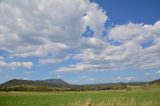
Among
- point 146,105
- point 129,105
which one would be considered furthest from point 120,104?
point 146,105

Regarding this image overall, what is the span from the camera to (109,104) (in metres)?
19.2

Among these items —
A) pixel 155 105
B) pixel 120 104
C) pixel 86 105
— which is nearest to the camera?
pixel 86 105

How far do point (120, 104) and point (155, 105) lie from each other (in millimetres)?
3401

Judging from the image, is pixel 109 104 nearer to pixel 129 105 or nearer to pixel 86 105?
pixel 129 105

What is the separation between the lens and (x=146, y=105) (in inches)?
784

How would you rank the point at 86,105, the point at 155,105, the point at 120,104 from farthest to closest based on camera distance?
the point at 155,105
the point at 120,104
the point at 86,105

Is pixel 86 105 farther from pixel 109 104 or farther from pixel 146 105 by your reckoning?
pixel 146 105

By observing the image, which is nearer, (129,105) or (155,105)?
(129,105)

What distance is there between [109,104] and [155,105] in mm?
3771

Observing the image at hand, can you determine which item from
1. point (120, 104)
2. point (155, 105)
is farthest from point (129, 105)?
point (155, 105)

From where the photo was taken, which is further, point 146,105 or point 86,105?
point 146,105

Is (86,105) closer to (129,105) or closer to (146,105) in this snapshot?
(129,105)

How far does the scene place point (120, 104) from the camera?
61.5 ft

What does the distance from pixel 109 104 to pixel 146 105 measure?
279cm
